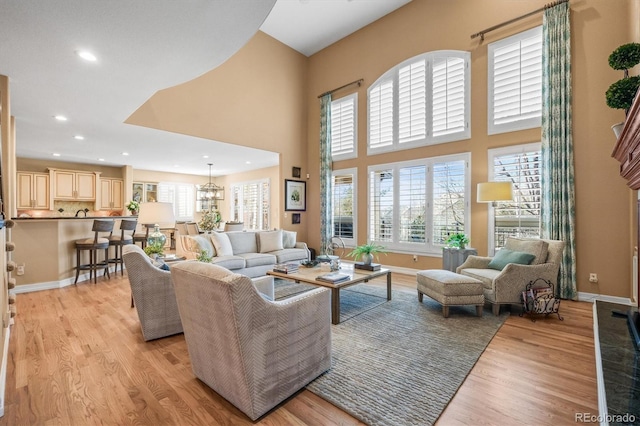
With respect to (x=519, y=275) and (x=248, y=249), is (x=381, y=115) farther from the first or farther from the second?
(x=519, y=275)

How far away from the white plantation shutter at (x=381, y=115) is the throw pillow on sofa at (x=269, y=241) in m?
2.83

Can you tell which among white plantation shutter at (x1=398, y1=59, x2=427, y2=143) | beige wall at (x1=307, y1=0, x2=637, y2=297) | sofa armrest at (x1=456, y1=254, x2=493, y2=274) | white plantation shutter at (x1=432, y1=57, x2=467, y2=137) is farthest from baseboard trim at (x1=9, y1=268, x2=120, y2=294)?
white plantation shutter at (x1=432, y1=57, x2=467, y2=137)

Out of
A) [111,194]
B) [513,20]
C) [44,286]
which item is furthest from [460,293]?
[111,194]

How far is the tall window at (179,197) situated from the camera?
10422mm

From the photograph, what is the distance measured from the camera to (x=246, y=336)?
1.61 meters

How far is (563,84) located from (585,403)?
13.5 ft

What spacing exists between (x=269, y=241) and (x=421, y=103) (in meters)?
3.96

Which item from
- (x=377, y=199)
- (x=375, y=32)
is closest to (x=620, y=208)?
(x=377, y=199)

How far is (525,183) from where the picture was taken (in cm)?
448

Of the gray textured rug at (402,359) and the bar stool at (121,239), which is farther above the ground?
the bar stool at (121,239)

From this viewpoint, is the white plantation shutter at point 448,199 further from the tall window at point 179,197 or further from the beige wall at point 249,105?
the tall window at point 179,197

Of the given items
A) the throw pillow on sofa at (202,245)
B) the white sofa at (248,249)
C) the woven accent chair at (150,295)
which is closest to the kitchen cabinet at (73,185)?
the white sofa at (248,249)

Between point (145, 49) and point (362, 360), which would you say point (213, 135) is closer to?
point (145, 49)

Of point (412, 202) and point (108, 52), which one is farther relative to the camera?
point (412, 202)
